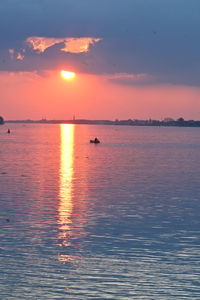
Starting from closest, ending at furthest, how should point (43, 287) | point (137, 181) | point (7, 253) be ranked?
point (43, 287) < point (7, 253) < point (137, 181)

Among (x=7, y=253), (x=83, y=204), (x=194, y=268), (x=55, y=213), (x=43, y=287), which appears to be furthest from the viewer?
(x=83, y=204)

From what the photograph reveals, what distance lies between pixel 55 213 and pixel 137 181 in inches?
919

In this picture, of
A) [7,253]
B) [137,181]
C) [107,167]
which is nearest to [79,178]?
[137,181]

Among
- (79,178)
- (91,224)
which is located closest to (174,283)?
(91,224)

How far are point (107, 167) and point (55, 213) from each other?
143ft

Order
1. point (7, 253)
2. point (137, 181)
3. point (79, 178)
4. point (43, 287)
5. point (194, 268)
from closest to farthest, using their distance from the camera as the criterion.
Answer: point (43, 287) → point (194, 268) → point (7, 253) → point (137, 181) → point (79, 178)

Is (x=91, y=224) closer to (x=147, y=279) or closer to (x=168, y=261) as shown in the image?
(x=168, y=261)

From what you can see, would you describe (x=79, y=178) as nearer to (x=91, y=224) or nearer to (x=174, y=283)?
(x=91, y=224)

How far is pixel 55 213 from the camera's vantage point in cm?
3766

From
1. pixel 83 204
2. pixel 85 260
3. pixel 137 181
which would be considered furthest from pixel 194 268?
pixel 137 181

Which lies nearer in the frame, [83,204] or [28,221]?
[28,221]

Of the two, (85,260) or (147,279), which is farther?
(85,260)

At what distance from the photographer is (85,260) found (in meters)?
25.2

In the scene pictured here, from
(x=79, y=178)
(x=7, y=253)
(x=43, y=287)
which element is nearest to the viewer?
(x=43, y=287)
